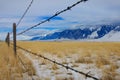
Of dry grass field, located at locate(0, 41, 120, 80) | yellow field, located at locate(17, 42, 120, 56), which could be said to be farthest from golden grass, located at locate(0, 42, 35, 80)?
yellow field, located at locate(17, 42, 120, 56)

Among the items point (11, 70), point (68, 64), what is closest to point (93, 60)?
point (68, 64)

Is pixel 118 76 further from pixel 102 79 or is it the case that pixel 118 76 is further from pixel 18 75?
pixel 18 75

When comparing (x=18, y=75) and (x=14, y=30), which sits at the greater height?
(x=14, y=30)

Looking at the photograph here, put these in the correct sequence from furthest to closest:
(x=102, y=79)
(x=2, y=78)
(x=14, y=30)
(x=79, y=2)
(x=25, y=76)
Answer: (x=14, y=30)
(x=25, y=76)
(x=2, y=78)
(x=102, y=79)
(x=79, y=2)

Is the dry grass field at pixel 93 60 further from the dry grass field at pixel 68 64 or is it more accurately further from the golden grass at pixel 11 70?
the golden grass at pixel 11 70

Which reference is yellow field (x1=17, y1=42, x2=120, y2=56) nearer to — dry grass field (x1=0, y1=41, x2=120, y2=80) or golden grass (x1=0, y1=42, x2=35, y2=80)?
dry grass field (x1=0, y1=41, x2=120, y2=80)

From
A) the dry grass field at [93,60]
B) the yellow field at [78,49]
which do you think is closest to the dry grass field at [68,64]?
the dry grass field at [93,60]

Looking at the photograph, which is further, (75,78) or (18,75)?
(18,75)

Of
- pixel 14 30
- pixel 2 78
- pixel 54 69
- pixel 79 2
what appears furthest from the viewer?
pixel 14 30

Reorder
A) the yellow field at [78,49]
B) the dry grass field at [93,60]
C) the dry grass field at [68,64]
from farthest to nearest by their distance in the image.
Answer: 1. the yellow field at [78,49]
2. the dry grass field at [93,60]
3. the dry grass field at [68,64]

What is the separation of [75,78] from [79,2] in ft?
11.2

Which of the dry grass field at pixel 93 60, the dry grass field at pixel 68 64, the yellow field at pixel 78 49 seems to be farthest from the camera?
the yellow field at pixel 78 49

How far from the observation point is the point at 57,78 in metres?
6.81

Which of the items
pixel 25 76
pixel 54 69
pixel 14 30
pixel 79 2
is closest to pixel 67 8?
pixel 79 2
